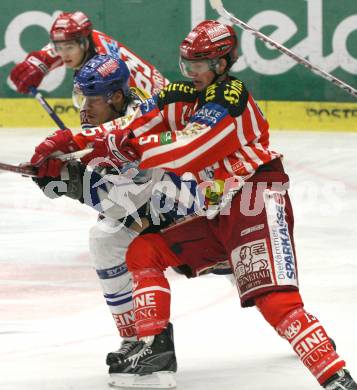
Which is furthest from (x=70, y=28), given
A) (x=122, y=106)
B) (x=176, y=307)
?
(x=122, y=106)

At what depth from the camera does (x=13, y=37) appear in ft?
31.0

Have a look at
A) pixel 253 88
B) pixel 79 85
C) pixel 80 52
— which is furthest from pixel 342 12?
pixel 79 85

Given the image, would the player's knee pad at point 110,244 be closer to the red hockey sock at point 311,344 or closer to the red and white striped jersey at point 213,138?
the red and white striped jersey at point 213,138

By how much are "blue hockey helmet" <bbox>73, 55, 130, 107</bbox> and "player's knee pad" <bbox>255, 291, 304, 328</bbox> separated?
0.94 metres

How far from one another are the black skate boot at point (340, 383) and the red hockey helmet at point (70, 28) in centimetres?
278

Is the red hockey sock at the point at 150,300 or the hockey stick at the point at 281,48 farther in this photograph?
the hockey stick at the point at 281,48

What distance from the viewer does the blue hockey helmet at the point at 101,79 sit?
407 centimetres

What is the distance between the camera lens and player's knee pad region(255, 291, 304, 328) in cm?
356

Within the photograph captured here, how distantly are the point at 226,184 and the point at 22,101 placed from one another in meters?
5.98


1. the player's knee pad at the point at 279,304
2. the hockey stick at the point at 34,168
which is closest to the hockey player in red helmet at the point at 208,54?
the hockey stick at the point at 34,168

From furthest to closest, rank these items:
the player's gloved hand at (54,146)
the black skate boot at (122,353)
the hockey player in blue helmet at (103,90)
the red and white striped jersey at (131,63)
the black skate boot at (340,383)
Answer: the red and white striped jersey at (131,63) → the hockey player in blue helmet at (103,90) → the black skate boot at (122,353) → the player's gloved hand at (54,146) → the black skate boot at (340,383)

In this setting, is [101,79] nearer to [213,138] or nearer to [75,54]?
[213,138]

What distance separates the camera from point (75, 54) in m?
5.79

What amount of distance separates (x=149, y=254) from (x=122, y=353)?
1.36 ft
